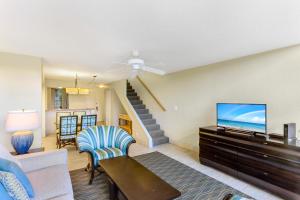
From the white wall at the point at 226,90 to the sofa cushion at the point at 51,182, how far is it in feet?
11.0

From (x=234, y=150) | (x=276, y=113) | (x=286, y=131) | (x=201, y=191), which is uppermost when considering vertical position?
(x=276, y=113)

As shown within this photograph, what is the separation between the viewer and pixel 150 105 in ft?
21.0

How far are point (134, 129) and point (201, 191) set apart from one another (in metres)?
3.63

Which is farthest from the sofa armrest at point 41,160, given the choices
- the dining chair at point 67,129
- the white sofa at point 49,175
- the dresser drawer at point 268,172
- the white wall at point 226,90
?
the white wall at point 226,90

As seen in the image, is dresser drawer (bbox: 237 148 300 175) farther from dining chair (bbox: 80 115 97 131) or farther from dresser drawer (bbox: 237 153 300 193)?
dining chair (bbox: 80 115 97 131)

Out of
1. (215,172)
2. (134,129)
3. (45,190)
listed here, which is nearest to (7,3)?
(45,190)

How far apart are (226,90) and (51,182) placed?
12.0 feet

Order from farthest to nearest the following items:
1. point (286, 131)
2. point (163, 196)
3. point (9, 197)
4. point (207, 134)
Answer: point (207, 134) → point (286, 131) → point (163, 196) → point (9, 197)

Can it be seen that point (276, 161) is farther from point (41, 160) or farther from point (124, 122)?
point (124, 122)

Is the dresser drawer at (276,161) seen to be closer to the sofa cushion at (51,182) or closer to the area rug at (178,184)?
the area rug at (178,184)

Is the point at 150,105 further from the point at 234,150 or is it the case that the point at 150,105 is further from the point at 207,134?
the point at 234,150

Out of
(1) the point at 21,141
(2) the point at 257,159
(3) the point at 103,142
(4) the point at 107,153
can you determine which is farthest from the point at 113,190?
(2) the point at 257,159

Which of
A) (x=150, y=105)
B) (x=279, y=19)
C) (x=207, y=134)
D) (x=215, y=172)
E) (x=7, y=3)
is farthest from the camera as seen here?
(x=150, y=105)

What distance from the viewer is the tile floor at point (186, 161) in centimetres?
256
